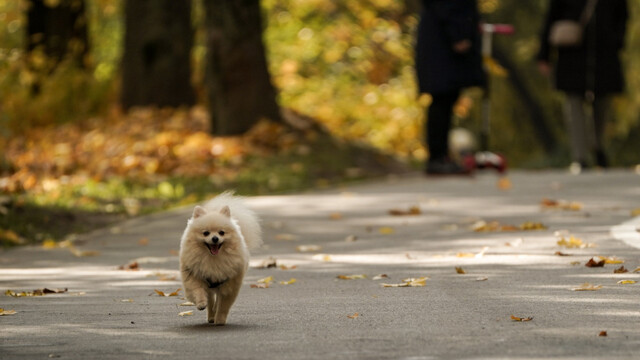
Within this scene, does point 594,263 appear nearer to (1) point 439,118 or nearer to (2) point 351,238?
Answer: (2) point 351,238

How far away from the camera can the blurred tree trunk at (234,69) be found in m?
20.5

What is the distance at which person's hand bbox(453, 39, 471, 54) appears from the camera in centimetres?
1667

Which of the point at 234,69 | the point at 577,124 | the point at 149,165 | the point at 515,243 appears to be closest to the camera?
the point at 515,243

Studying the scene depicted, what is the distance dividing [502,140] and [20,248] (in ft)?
91.5

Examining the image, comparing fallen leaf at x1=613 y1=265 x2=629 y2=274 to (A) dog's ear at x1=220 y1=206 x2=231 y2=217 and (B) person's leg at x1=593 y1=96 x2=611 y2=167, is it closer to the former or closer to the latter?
(A) dog's ear at x1=220 y1=206 x2=231 y2=217

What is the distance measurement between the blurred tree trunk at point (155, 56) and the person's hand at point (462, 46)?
8.24m

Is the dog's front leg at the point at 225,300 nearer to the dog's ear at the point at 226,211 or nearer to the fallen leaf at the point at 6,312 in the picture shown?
the dog's ear at the point at 226,211

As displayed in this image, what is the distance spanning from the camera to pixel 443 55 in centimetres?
1703

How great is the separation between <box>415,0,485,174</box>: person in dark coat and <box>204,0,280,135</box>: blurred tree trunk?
378cm

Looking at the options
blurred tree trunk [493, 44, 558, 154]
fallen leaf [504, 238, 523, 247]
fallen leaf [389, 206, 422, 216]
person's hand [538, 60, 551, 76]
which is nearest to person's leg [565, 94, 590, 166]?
person's hand [538, 60, 551, 76]

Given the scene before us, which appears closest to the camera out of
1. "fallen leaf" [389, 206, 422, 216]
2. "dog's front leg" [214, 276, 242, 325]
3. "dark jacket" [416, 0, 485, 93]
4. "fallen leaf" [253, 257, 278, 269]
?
"dog's front leg" [214, 276, 242, 325]

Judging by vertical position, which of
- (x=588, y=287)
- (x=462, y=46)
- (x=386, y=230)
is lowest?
(x=386, y=230)

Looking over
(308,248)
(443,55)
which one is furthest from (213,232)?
(443,55)

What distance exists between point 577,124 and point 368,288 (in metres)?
9.93
